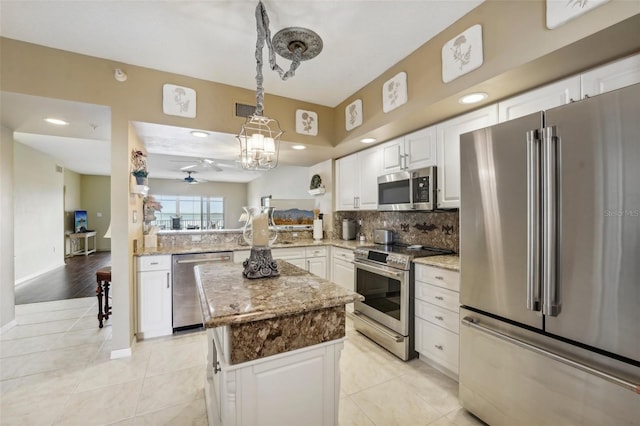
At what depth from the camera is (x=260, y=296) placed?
1281 mm

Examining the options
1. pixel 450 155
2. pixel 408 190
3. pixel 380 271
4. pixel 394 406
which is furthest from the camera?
pixel 408 190

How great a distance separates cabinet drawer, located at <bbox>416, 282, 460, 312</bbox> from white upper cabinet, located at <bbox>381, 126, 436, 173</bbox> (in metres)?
1.18

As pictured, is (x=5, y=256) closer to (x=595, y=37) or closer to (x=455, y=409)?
(x=455, y=409)

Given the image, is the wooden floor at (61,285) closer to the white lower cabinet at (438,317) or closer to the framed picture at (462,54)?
the white lower cabinet at (438,317)

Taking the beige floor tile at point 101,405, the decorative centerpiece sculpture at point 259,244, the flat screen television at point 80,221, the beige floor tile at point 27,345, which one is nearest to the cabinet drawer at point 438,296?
the decorative centerpiece sculpture at point 259,244

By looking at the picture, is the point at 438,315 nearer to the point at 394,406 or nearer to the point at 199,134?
the point at 394,406

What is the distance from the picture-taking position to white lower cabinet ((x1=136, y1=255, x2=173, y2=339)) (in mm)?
2889

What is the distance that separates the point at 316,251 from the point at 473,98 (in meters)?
2.66

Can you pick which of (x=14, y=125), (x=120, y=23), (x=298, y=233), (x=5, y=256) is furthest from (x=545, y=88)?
(x=5, y=256)

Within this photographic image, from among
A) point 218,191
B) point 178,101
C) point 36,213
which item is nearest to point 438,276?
point 178,101

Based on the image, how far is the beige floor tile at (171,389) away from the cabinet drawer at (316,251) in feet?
6.25

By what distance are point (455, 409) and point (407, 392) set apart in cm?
33

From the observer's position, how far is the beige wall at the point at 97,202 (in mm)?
9062

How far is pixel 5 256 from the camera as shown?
3088 mm
